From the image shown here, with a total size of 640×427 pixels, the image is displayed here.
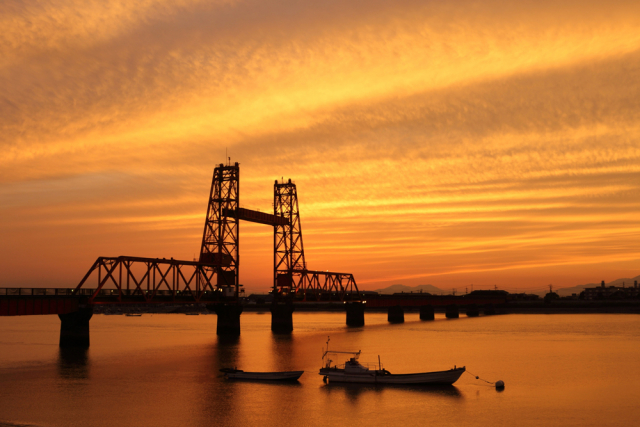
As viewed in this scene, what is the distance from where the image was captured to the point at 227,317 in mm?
107812

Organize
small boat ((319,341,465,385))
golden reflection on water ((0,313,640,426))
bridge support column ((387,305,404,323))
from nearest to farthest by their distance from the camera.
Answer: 1. golden reflection on water ((0,313,640,426))
2. small boat ((319,341,465,385))
3. bridge support column ((387,305,404,323))

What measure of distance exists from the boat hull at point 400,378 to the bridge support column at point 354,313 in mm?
105653

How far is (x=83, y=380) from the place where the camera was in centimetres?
5297

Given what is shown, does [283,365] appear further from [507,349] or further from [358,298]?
[358,298]

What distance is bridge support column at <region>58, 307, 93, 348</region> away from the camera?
75938 mm

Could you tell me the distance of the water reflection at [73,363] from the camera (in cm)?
5688

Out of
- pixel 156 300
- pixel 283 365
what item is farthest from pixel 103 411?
pixel 156 300

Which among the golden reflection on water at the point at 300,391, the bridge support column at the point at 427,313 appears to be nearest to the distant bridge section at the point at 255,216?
the golden reflection on water at the point at 300,391

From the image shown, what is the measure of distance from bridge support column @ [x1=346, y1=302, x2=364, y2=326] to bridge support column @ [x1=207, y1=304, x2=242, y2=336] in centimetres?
5357

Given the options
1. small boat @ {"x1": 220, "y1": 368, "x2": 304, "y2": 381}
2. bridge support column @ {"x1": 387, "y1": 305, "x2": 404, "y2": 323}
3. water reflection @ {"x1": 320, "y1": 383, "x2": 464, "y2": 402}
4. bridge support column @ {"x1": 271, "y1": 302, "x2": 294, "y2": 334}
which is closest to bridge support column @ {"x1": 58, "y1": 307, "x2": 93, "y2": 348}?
small boat @ {"x1": 220, "y1": 368, "x2": 304, "y2": 381}

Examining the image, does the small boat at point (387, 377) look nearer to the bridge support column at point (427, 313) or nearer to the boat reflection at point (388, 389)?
the boat reflection at point (388, 389)

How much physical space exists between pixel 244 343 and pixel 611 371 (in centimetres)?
5551

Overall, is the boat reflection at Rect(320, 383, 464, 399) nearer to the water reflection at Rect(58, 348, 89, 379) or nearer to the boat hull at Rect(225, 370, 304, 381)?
the boat hull at Rect(225, 370, 304, 381)

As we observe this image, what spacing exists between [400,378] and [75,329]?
46344 millimetres
